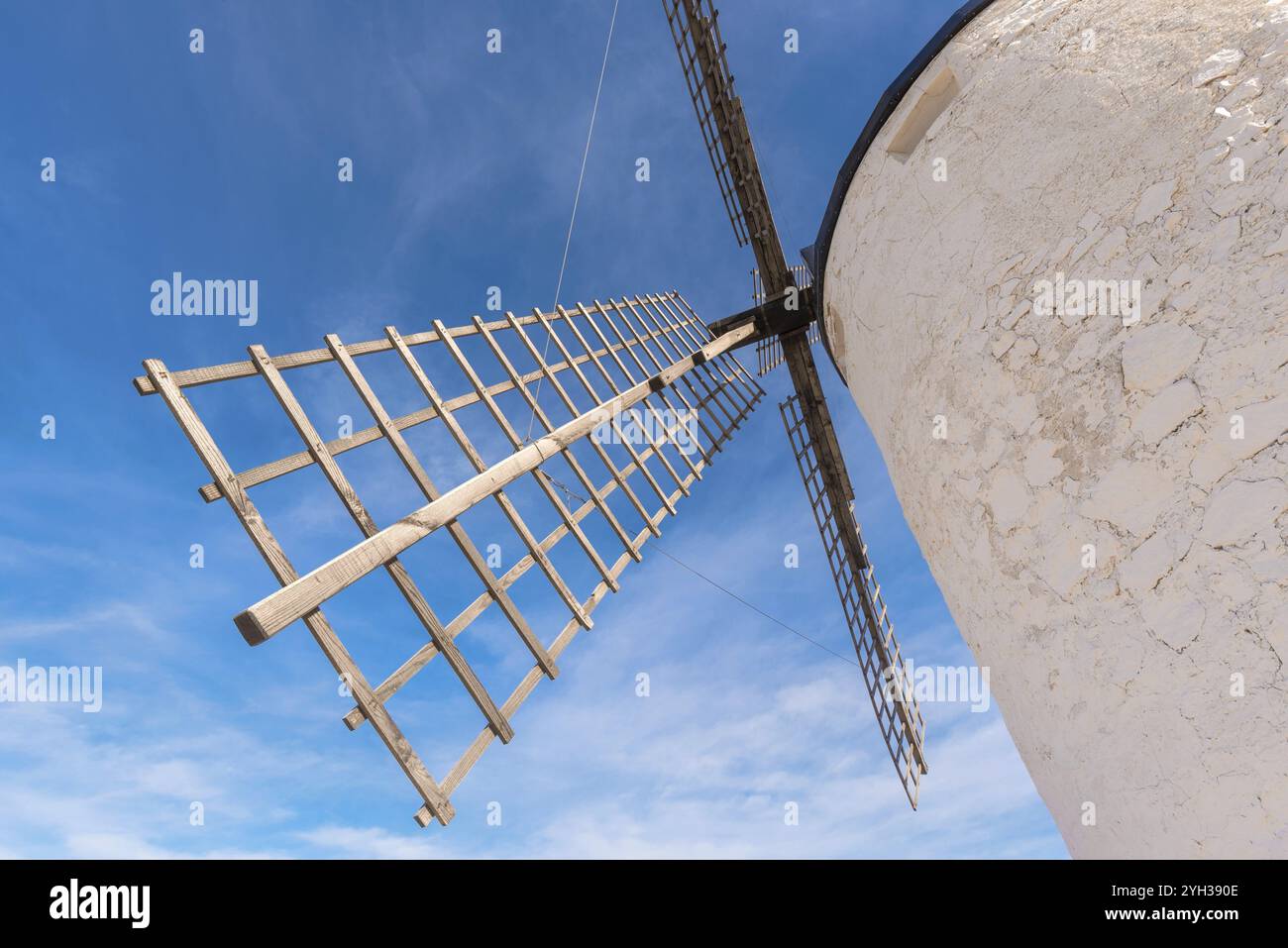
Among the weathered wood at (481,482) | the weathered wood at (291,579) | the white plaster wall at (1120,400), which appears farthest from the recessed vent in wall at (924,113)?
the weathered wood at (291,579)

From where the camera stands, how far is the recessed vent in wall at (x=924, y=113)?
2.54m

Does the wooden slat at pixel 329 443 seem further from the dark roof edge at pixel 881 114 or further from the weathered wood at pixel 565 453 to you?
the dark roof edge at pixel 881 114

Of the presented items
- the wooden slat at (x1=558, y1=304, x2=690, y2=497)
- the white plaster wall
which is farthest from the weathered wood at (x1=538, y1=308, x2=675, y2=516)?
the white plaster wall

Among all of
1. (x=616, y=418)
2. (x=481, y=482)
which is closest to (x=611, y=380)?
(x=616, y=418)

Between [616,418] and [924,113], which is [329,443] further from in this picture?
[924,113]

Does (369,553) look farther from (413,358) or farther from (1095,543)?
(1095,543)

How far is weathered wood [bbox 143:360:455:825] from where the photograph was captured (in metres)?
1.68

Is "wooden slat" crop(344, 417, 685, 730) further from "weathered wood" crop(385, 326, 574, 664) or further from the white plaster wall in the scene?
the white plaster wall

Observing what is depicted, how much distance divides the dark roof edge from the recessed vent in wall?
0.38 ft

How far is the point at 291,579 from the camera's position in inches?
67.6

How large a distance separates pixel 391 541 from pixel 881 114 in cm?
282
